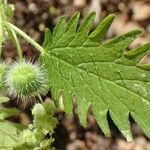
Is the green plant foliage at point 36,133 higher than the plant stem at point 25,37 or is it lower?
lower

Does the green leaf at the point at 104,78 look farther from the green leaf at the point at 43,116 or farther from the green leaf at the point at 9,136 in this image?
the green leaf at the point at 9,136

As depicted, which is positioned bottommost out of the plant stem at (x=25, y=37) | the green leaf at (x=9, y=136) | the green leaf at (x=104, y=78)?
the green leaf at (x=9, y=136)

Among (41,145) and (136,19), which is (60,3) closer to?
(136,19)

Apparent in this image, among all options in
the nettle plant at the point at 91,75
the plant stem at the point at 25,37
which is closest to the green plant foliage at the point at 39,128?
the nettle plant at the point at 91,75

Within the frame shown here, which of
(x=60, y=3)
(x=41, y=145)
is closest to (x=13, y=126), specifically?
(x=41, y=145)

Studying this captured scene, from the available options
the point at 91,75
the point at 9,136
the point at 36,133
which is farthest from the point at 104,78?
the point at 9,136

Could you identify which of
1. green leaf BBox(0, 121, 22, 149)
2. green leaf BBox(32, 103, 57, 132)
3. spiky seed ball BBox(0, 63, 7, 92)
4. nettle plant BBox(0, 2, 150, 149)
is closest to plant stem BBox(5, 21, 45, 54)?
nettle plant BBox(0, 2, 150, 149)

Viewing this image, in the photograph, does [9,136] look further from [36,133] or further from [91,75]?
[91,75]
